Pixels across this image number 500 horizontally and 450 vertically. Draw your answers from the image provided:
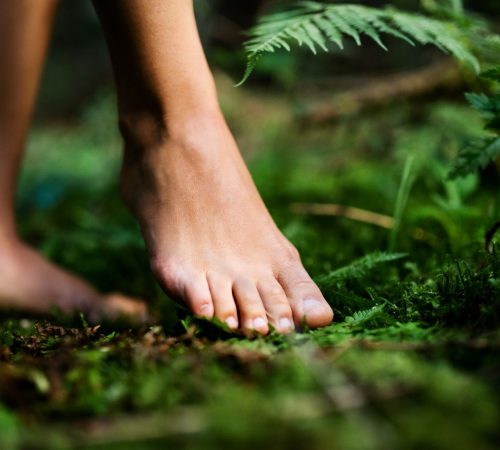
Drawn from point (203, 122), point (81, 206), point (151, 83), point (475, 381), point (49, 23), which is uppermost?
point (49, 23)

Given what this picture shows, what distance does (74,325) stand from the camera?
133 cm

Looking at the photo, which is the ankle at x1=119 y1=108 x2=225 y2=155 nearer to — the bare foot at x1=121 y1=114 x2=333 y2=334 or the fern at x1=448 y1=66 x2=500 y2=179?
the bare foot at x1=121 y1=114 x2=333 y2=334

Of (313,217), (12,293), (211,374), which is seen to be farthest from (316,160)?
(211,374)

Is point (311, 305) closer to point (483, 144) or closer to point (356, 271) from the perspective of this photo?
point (356, 271)

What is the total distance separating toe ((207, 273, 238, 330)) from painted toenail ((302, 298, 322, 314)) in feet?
0.49

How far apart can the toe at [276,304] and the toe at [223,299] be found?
0.07 meters

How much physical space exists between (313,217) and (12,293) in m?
1.12

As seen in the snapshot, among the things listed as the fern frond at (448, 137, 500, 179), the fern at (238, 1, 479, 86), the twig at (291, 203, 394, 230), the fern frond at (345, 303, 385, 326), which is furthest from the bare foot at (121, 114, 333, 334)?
the twig at (291, 203, 394, 230)

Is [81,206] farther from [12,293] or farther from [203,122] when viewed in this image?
[203,122]

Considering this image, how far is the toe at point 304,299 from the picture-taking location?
3.54ft

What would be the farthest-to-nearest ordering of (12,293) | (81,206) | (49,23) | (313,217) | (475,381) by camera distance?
(81,206)
(313,217)
(49,23)
(12,293)
(475,381)

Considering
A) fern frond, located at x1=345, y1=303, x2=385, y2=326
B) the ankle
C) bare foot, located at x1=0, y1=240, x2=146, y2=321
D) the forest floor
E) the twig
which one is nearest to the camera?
the forest floor

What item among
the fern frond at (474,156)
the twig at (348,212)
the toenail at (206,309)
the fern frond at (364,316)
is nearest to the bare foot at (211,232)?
the toenail at (206,309)

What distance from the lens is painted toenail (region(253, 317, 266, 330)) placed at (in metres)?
1.11
